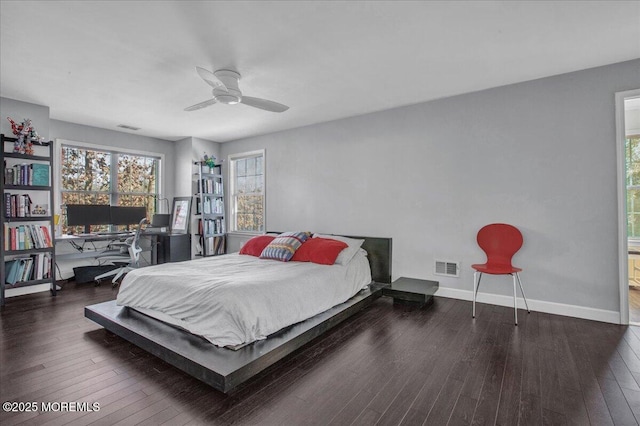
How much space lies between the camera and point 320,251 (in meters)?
3.64

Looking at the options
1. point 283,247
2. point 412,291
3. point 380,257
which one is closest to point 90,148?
point 283,247

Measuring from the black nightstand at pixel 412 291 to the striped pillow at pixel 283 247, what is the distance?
1237 millimetres

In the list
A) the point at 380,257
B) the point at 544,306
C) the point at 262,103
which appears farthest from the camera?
the point at 380,257

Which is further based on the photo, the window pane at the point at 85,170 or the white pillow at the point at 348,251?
the window pane at the point at 85,170

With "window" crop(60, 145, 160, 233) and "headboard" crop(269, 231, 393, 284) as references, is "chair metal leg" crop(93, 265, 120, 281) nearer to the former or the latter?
"window" crop(60, 145, 160, 233)

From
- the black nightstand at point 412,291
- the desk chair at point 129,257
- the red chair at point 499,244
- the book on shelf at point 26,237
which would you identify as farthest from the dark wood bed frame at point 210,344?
the book on shelf at point 26,237

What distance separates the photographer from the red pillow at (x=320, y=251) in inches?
141

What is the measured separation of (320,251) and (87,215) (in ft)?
13.2

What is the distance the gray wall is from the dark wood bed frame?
1625 mm

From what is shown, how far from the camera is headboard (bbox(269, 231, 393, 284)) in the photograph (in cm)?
418

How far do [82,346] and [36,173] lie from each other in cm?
287

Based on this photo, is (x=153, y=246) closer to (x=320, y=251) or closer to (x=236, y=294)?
(x=320, y=251)

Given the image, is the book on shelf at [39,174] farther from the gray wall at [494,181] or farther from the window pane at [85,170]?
the gray wall at [494,181]

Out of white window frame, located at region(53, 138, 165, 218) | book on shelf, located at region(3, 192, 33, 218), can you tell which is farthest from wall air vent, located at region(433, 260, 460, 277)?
book on shelf, located at region(3, 192, 33, 218)
